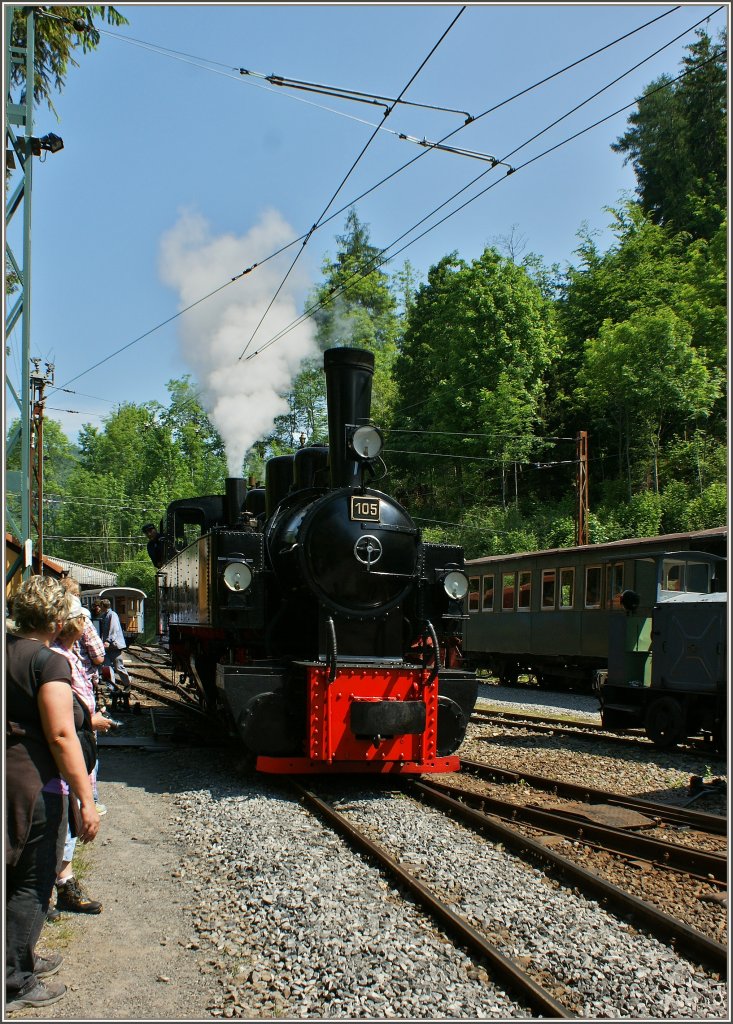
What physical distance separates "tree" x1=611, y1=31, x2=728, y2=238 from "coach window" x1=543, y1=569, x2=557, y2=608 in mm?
27867

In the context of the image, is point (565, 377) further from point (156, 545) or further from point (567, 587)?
point (156, 545)

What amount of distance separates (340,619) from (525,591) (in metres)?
12.6

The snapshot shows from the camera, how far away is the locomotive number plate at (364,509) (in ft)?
25.8

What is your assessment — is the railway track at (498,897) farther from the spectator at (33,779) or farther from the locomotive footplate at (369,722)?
the spectator at (33,779)

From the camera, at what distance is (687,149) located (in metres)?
44.3

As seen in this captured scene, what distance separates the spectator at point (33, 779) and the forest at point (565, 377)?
22426 millimetres

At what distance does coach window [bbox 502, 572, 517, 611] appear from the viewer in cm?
2044

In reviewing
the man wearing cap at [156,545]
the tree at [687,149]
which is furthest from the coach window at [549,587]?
the tree at [687,149]

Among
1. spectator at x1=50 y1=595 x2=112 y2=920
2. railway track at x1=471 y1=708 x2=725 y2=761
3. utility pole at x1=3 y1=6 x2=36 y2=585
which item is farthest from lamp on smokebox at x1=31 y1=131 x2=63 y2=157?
railway track at x1=471 y1=708 x2=725 y2=761

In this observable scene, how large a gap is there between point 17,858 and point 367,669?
4.34m

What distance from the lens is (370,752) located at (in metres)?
7.36

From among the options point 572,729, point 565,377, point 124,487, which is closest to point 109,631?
point 572,729

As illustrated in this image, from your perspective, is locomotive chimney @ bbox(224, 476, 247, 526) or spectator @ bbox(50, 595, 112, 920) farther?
locomotive chimney @ bbox(224, 476, 247, 526)

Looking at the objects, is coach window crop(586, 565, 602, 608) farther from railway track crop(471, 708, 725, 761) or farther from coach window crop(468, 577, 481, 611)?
coach window crop(468, 577, 481, 611)
